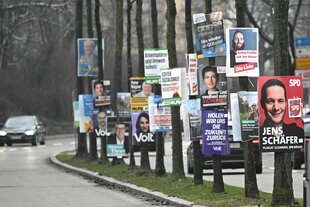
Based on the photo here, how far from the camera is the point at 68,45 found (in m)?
68.6

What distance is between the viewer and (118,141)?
28.2 metres

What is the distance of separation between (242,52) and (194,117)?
11.7 ft

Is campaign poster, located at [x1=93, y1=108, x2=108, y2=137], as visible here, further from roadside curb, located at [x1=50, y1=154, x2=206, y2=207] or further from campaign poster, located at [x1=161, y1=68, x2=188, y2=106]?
campaign poster, located at [x1=161, y1=68, x2=188, y2=106]

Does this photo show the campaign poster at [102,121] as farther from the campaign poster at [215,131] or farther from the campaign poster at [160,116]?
the campaign poster at [215,131]

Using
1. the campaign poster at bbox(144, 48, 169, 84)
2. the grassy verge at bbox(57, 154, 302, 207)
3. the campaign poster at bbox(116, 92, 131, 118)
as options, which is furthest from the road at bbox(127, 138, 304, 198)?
the campaign poster at bbox(144, 48, 169, 84)

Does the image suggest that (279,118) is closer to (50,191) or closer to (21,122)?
(50,191)

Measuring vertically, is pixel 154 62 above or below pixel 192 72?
above

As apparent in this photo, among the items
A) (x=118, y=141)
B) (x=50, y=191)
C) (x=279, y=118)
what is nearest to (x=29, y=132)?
(x=118, y=141)

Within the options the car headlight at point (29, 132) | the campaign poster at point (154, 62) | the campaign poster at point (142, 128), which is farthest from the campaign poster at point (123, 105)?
the car headlight at point (29, 132)

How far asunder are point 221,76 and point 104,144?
13.7m

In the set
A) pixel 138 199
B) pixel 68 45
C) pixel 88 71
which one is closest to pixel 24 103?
pixel 68 45

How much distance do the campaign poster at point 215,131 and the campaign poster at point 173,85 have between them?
253 cm

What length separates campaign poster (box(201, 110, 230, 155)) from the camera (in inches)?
701

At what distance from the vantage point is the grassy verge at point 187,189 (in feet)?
53.2
